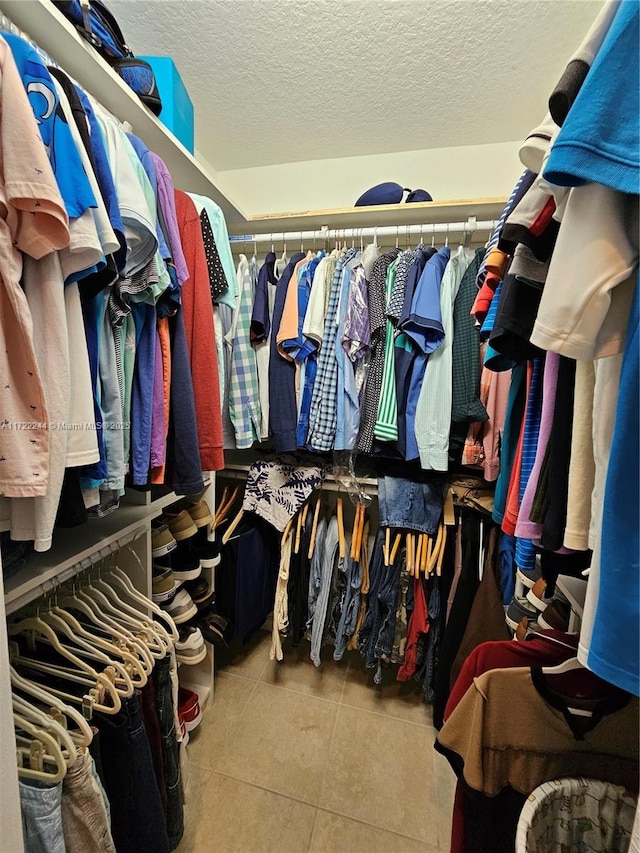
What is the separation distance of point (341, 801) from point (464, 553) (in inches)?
36.0

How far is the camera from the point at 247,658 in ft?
5.69

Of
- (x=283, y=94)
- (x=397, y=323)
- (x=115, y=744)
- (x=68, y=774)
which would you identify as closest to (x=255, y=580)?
(x=115, y=744)

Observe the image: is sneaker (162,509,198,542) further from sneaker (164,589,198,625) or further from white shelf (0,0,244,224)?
white shelf (0,0,244,224)

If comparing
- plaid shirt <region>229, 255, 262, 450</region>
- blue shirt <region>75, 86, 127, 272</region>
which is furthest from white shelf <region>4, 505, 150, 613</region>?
blue shirt <region>75, 86, 127, 272</region>

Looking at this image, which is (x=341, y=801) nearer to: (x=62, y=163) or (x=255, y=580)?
(x=255, y=580)

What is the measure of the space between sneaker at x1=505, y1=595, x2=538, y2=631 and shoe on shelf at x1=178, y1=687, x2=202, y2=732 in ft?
3.84

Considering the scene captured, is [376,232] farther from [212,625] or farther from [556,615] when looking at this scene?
[212,625]

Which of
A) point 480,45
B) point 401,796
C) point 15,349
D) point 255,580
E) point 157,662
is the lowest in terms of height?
Answer: point 401,796

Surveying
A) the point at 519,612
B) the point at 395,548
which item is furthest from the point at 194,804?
the point at 519,612

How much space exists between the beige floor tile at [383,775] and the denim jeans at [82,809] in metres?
0.84

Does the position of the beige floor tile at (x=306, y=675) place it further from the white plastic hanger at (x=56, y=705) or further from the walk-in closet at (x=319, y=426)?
the white plastic hanger at (x=56, y=705)

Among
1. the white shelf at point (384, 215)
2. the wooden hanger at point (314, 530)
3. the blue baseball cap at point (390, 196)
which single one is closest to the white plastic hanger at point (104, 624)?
the wooden hanger at point (314, 530)

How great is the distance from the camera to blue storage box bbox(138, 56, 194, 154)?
1.08 metres

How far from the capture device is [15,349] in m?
0.53
